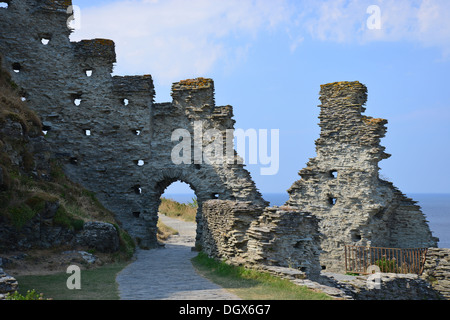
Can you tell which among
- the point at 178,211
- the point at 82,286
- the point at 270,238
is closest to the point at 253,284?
the point at 270,238

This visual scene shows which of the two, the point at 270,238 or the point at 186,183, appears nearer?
the point at 270,238

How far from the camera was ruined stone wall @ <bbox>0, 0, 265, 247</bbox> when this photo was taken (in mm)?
22375

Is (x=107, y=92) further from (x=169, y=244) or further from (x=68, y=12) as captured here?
(x=169, y=244)

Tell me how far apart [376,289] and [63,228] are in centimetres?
1038

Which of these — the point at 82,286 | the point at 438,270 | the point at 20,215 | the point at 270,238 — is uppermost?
the point at 20,215

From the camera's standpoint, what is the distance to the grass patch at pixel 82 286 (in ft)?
31.5

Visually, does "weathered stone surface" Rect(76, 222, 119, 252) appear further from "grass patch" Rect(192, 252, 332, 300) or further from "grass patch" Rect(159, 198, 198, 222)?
"grass patch" Rect(159, 198, 198, 222)

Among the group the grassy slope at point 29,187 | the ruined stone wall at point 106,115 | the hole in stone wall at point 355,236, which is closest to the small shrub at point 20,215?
the grassy slope at point 29,187

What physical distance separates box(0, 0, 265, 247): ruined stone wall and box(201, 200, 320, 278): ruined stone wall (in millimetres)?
8228

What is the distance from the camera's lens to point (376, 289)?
13.9 m

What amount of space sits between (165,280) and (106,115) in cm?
1298

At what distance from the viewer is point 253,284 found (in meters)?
→ 11.3

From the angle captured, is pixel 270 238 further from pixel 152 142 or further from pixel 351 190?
pixel 152 142
